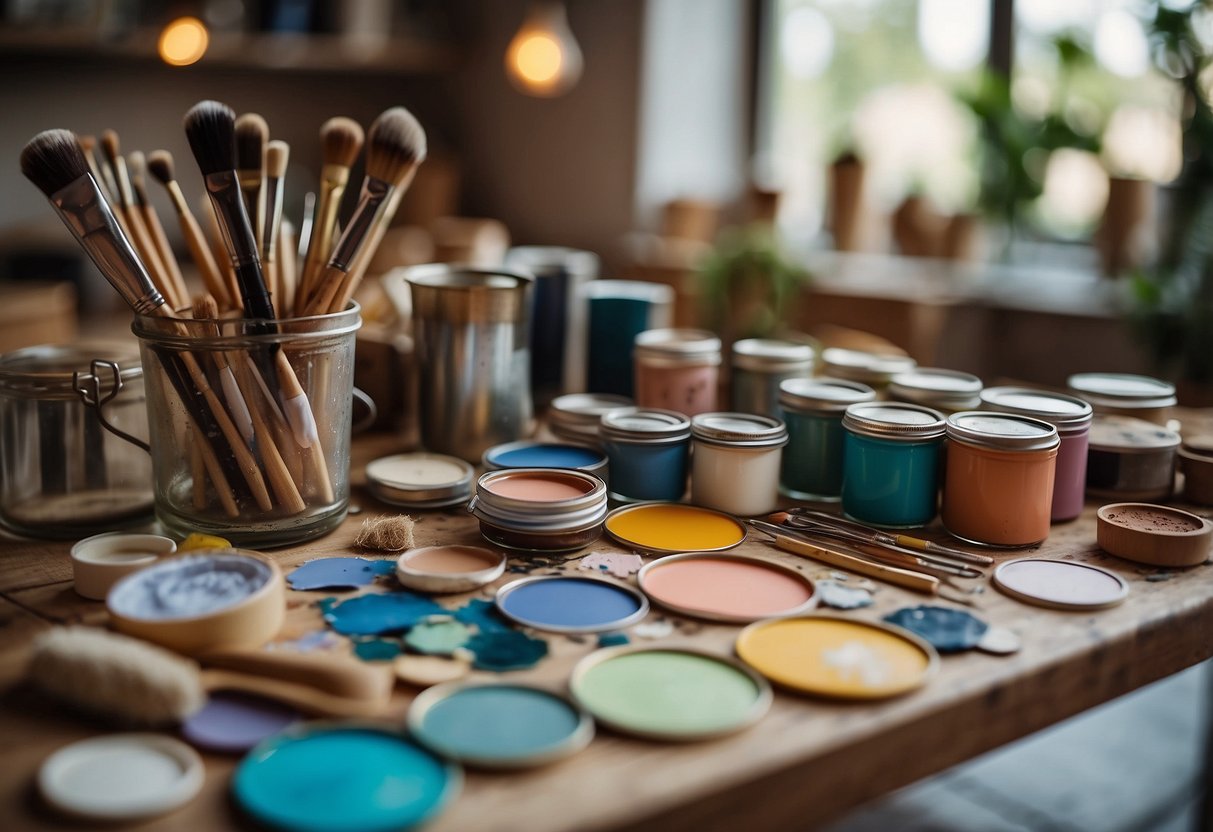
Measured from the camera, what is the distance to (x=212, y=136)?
36.4 inches

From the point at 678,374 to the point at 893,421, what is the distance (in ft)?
1.10

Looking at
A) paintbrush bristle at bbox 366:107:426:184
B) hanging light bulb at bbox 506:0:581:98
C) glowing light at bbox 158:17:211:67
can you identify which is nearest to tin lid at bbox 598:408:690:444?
paintbrush bristle at bbox 366:107:426:184

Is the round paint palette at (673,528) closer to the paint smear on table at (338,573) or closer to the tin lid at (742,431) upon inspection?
the tin lid at (742,431)

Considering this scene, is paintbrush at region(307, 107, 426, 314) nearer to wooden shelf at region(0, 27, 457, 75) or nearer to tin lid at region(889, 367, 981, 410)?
tin lid at region(889, 367, 981, 410)

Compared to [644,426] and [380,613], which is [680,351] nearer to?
[644,426]

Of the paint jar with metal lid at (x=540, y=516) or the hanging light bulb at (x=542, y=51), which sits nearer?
the paint jar with metal lid at (x=540, y=516)

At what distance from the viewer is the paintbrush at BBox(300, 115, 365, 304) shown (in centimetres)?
106

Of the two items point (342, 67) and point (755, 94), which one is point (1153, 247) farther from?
point (342, 67)

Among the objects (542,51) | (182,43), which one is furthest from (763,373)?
(182,43)

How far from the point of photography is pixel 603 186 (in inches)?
158

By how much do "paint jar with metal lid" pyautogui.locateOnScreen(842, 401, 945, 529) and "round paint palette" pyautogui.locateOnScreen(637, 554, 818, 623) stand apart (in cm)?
17

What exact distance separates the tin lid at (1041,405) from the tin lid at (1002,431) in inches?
1.4

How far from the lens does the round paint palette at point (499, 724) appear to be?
66cm

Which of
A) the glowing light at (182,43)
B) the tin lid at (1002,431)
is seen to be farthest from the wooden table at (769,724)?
the glowing light at (182,43)
